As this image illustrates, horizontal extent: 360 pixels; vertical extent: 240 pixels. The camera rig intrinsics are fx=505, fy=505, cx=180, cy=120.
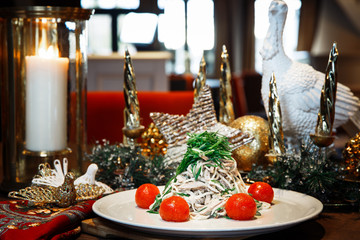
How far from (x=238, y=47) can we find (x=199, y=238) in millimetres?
10275

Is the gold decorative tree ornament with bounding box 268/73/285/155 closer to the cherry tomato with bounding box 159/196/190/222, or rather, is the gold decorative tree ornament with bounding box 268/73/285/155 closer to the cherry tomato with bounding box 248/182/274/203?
the cherry tomato with bounding box 248/182/274/203

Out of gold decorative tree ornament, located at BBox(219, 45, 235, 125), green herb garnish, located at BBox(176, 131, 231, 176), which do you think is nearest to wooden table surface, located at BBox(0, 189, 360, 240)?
green herb garnish, located at BBox(176, 131, 231, 176)

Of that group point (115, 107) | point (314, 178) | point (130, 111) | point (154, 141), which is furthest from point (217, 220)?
point (115, 107)

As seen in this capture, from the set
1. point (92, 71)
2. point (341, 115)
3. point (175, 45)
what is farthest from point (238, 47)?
point (341, 115)

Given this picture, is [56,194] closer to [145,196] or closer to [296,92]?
[145,196]

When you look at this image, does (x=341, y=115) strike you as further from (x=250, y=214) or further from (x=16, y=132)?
(x=16, y=132)

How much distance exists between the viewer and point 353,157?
37.1 inches

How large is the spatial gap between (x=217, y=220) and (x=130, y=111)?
46 cm

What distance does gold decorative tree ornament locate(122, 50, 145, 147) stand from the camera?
1.09 meters

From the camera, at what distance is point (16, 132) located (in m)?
1.10

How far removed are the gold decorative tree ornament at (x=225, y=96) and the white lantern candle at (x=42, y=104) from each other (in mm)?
420

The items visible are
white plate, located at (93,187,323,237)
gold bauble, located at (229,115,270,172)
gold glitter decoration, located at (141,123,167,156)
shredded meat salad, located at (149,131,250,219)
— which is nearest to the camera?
white plate, located at (93,187,323,237)

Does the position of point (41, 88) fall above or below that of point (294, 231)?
above

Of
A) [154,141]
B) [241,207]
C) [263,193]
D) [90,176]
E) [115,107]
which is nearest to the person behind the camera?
[241,207]
